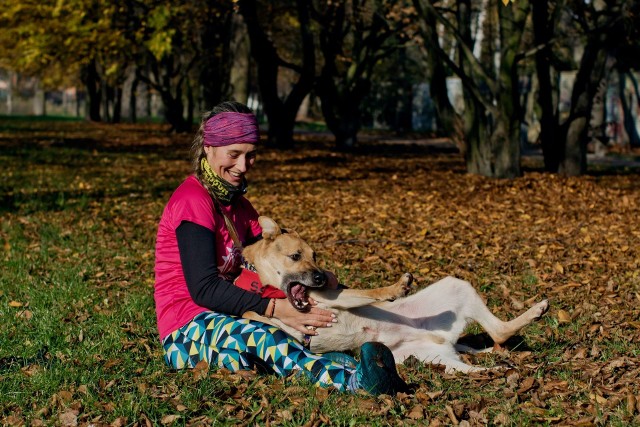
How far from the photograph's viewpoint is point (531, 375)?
510 cm

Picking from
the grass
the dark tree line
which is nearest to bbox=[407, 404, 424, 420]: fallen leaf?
the grass

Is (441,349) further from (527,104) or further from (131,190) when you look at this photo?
(527,104)

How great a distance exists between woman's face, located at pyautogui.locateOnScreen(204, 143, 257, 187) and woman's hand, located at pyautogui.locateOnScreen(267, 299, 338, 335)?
82cm

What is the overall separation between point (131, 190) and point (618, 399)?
1282cm

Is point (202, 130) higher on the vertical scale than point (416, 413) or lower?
higher

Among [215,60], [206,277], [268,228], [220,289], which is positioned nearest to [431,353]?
[268,228]

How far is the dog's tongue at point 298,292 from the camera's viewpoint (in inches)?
193

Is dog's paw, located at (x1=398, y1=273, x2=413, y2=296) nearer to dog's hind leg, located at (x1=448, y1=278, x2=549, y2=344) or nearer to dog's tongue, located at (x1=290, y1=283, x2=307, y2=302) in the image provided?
dog's tongue, located at (x1=290, y1=283, x2=307, y2=302)

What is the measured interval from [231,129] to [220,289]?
0.94 meters

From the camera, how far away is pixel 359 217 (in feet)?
42.0

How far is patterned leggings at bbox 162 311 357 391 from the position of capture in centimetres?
475

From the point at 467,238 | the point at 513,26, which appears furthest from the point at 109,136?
the point at 467,238

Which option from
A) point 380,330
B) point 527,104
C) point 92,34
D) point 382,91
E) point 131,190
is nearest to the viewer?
point 380,330

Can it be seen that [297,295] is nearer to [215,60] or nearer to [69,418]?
[69,418]
